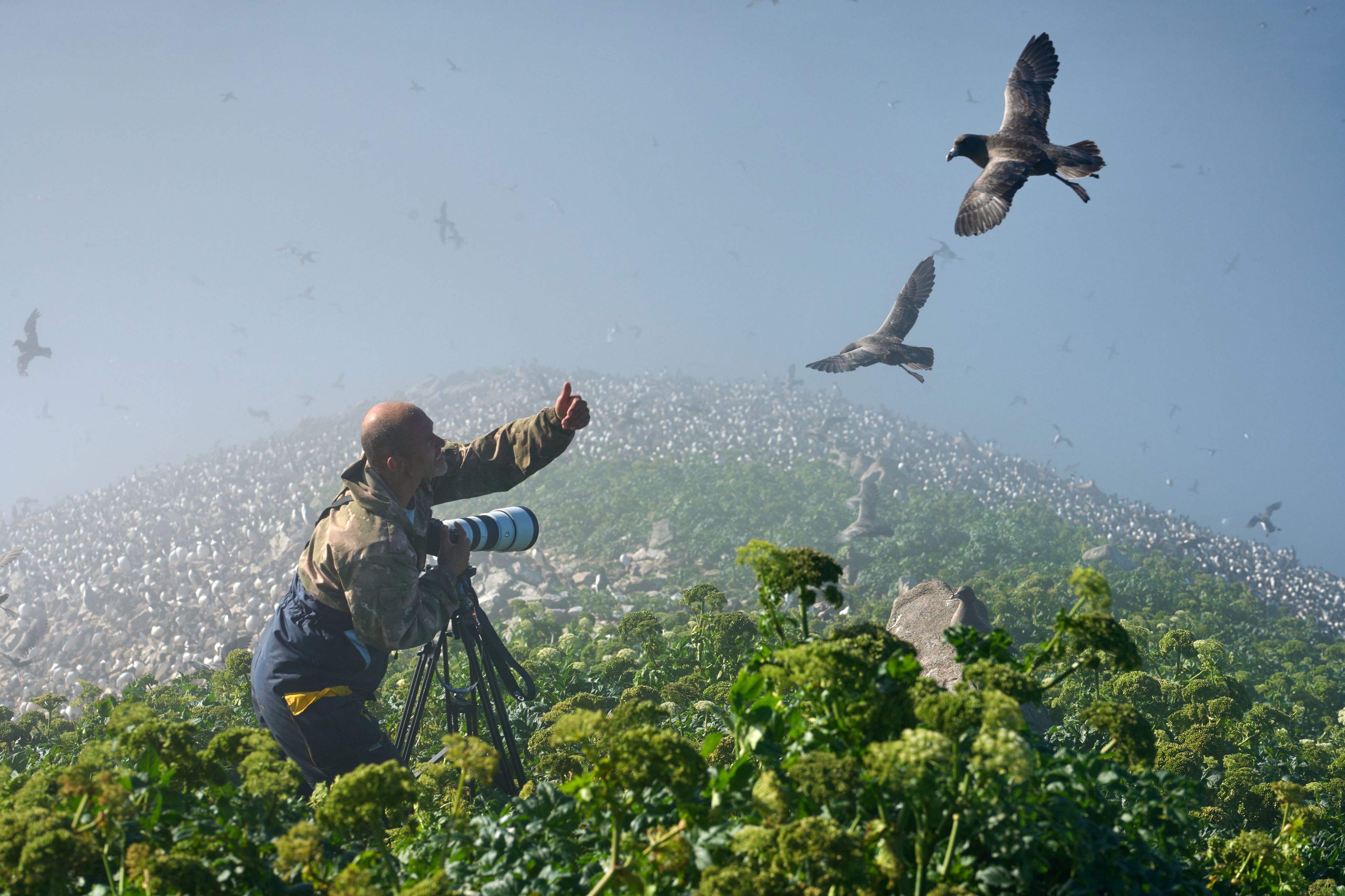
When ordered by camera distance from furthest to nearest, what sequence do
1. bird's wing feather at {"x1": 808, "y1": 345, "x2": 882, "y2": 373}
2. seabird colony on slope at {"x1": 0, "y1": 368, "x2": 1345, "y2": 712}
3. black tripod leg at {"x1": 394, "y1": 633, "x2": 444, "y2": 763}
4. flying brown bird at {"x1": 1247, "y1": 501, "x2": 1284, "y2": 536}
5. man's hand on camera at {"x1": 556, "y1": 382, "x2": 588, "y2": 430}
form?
flying brown bird at {"x1": 1247, "y1": 501, "x2": 1284, "y2": 536} < seabird colony on slope at {"x1": 0, "y1": 368, "x2": 1345, "y2": 712} < bird's wing feather at {"x1": 808, "y1": 345, "x2": 882, "y2": 373} < man's hand on camera at {"x1": 556, "y1": 382, "x2": 588, "y2": 430} < black tripod leg at {"x1": 394, "y1": 633, "x2": 444, "y2": 763}

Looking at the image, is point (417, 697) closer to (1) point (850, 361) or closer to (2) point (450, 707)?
(2) point (450, 707)

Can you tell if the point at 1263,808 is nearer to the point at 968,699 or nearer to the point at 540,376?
the point at 968,699

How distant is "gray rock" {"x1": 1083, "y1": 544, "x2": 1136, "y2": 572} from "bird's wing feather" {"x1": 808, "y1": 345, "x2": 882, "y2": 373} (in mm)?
10468

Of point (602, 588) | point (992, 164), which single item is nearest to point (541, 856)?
point (992, 164)

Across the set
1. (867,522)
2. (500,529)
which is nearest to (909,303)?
(500,529)

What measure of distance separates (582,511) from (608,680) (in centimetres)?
1338

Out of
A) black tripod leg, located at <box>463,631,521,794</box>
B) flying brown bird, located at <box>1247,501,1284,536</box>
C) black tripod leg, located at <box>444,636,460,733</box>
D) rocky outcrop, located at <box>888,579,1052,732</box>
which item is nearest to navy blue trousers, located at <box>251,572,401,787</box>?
black tripod leg, located at <box>444,636,460,733</box>

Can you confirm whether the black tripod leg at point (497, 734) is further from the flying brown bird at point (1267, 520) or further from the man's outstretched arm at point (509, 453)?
the flying brown bird at point (1267, 520)

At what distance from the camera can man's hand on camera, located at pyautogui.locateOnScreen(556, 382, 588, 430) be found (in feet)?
16.3

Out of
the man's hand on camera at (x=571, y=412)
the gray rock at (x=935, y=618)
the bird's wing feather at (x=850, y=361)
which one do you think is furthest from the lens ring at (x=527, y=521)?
the gray rock at (x=935, y=618)

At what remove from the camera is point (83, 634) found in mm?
14656

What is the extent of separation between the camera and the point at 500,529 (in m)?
5.06

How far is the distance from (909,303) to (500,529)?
567 cm

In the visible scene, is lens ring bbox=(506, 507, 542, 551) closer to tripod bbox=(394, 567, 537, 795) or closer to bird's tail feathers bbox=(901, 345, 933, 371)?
tripod bbox=(394, 567, 537, 795)
